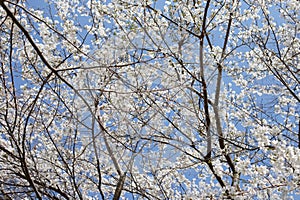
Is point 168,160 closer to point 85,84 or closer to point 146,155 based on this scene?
point 146,155

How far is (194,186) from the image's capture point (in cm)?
555

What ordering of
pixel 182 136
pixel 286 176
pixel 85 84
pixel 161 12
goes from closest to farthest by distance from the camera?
1. pixel 85 84
2. pixel 286 176
3. pixel 182 136
4. pixel 161 12

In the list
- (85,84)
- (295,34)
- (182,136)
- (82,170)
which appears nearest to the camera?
(85,84)

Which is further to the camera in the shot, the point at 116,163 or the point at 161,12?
the point at 161,12

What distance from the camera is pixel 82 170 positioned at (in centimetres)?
512

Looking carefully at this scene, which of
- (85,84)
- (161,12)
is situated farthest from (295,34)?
(85,84)

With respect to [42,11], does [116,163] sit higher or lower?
lower

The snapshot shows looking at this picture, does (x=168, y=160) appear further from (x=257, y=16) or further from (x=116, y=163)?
(x=257, y=16)

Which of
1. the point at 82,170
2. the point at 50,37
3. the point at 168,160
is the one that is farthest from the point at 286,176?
the point at 50,37

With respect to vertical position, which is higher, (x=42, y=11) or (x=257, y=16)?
(x=257, y=16)

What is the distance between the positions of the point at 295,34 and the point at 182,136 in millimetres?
2549

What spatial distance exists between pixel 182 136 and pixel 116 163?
791 millimetres

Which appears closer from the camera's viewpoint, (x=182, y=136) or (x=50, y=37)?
(x=182, y=136)

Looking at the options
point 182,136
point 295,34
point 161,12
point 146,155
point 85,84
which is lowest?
point 146,155
